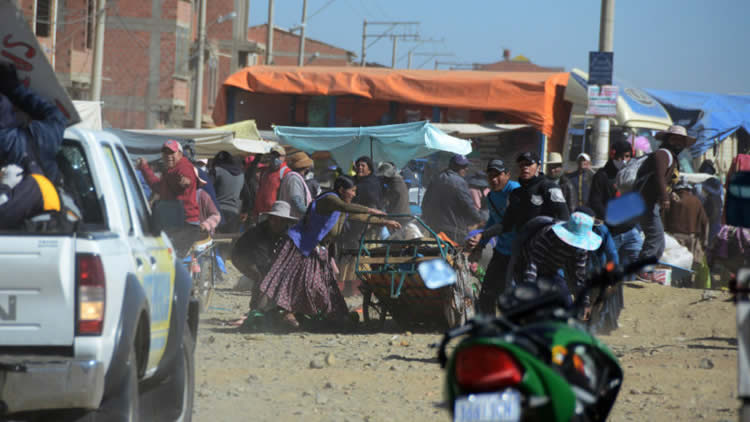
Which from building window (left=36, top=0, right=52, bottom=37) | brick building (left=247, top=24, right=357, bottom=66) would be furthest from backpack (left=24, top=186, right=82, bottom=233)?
brick building (left=247, top=24, right=357, bottom=66)

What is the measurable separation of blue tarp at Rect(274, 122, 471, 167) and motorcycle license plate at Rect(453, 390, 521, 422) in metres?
12.6

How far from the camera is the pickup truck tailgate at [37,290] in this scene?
3.98 metres

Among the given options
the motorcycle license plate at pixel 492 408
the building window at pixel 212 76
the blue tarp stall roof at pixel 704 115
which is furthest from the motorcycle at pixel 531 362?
the building window at pixel 212 76

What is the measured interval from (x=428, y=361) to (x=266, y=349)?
1490 millimetres

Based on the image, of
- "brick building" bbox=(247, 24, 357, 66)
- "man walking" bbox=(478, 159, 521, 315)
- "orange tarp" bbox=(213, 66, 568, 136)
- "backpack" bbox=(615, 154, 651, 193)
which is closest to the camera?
"man walking" bbox=(478, 159, 521, 315)

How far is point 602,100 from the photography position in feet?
45.5

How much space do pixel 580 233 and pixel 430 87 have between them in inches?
575

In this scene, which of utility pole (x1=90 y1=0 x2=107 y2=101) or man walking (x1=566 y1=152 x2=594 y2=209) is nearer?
man walking (x1=566 y1=152 x2=594 y2=209)

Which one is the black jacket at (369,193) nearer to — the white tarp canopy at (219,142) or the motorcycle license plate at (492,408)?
the white tarp canopy at (219,142)

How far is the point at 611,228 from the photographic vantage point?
10.2m

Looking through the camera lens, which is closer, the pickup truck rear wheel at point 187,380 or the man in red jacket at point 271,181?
the pickup truck rear wheel at point 187,380

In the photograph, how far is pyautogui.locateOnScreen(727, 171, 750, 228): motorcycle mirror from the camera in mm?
3275

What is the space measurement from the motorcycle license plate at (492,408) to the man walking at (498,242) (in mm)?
6010

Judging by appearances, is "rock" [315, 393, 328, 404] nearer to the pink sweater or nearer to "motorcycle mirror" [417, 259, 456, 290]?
A: "motorcycle mirror" [417, 259, 456, 290]
